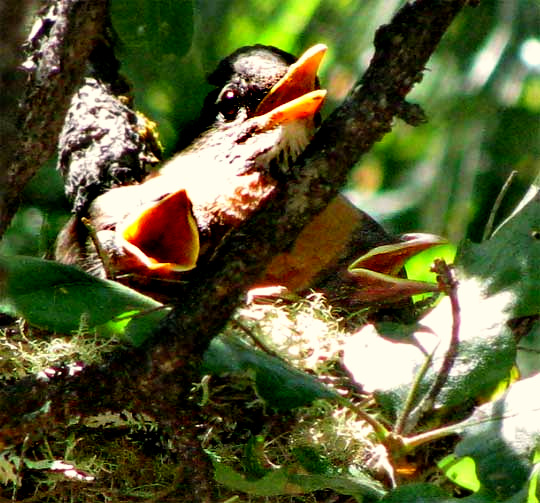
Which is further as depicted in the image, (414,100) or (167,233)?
(414,100)

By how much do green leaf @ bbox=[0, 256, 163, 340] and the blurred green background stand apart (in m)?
0.75

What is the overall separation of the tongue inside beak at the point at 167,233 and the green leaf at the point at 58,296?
11.9 inches

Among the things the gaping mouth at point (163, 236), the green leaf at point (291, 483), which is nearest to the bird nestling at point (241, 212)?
the gaping mouth at point (163, 236)

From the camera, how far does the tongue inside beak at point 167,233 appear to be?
1.57 m

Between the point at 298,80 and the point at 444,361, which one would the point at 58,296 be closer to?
the point at 444,361

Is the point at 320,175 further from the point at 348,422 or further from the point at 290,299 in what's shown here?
the point at 290,299

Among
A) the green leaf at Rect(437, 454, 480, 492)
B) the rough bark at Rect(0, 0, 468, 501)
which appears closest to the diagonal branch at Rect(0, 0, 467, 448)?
the rough bark at Rect(0, 0, 468, 501)

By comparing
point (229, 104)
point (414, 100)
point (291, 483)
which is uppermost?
point (414, 100)

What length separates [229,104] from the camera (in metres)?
2.03

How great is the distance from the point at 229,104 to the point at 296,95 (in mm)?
184

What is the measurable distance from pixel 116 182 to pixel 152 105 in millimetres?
300

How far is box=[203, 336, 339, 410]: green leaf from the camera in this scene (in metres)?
1.12

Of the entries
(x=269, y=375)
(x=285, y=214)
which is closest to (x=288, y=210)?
(x=285, y=214)

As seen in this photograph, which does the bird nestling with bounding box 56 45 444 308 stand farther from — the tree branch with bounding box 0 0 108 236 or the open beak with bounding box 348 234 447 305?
the tree branch with bounding box 0 0 108 236
